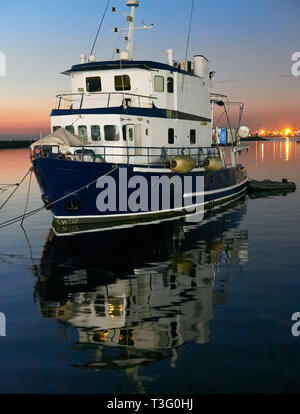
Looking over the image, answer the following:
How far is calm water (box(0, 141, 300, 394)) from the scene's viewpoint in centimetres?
842

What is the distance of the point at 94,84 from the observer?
26.5m

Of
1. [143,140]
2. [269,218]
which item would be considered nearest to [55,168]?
[143,140]

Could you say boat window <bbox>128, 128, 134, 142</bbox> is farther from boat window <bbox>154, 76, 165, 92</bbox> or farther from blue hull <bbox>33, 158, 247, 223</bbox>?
boat window <bbox>154, 76, 165, 92</bbox>

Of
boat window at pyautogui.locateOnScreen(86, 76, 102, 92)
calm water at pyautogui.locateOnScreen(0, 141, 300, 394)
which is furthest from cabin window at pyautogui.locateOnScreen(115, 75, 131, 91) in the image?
calm water at pyautogui.locateOnScreen(0, 141, 300, 394)

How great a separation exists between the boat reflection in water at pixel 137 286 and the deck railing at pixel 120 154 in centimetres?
385

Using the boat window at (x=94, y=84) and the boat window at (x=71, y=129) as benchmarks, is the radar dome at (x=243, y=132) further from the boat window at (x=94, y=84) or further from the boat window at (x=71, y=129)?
the boat window at (x=71, y=129)

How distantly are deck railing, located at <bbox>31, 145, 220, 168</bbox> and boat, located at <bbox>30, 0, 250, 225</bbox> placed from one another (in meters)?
0.05

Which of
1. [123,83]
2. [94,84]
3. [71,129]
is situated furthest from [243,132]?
[71,129]

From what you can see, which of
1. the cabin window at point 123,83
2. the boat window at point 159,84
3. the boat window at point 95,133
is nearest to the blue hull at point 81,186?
the boat window at point 95,133

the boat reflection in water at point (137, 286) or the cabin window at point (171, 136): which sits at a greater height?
the cabin window at point (171, 136)

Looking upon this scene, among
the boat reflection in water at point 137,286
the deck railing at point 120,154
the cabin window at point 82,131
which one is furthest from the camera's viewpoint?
the cabin window at point 82,131

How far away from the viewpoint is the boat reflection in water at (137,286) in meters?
10.0

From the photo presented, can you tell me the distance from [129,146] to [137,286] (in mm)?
11747
